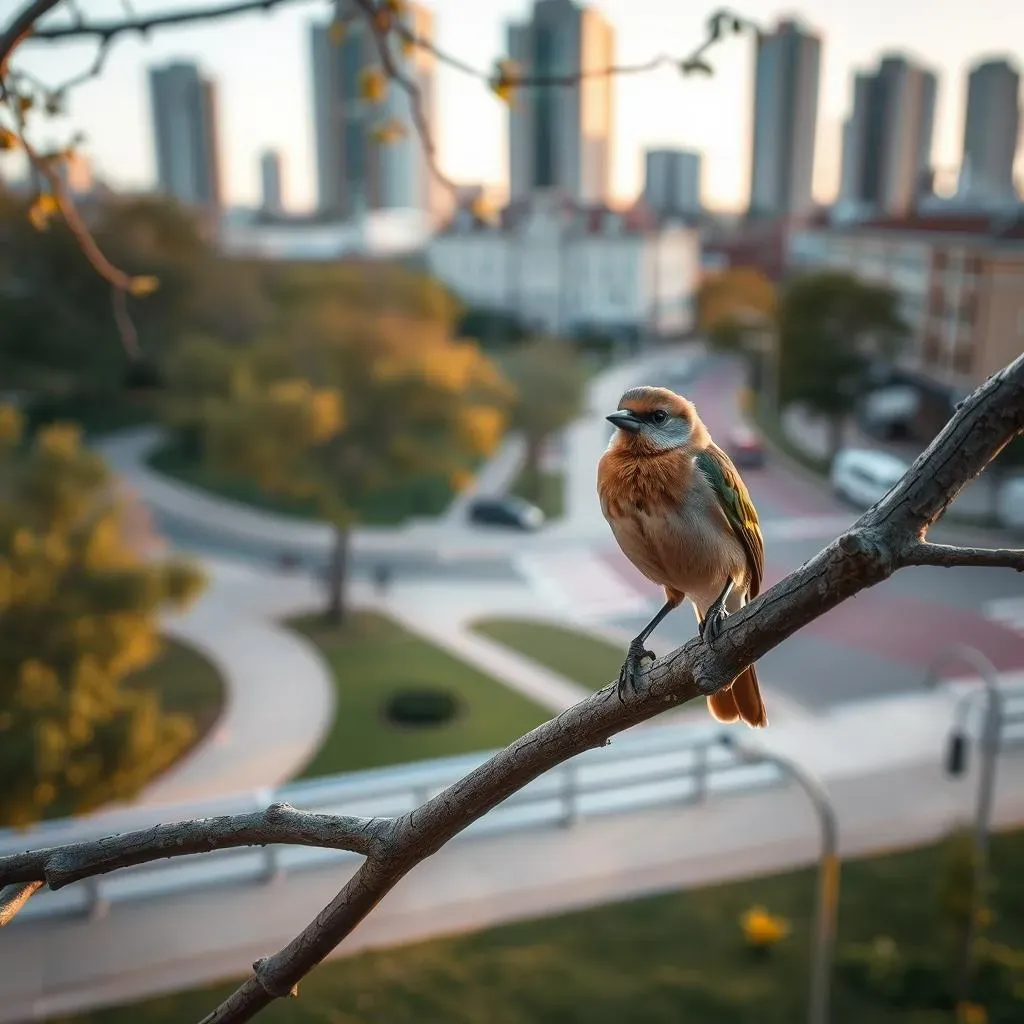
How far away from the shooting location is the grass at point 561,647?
1223cm

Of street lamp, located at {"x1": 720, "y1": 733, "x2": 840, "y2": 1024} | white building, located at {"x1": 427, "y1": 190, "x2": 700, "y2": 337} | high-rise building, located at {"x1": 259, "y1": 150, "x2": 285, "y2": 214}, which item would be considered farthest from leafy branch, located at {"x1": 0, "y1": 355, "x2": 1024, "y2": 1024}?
high-rise building, located at {"x1": 259, "y1": 150, "x2": 285, "y2": 214}

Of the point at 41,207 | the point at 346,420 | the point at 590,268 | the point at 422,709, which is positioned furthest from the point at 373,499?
the point at 41,207

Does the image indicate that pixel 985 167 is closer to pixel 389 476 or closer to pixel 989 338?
pixel 989 338

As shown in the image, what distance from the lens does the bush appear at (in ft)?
35.7

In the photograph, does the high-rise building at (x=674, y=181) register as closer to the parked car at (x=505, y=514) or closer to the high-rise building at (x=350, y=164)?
the parked car at (x=505, y=514)

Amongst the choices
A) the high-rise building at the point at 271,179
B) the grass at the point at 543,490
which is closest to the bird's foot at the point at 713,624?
the grass at the point at 543,490

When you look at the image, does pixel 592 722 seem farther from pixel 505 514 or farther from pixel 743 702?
pixel 505 514

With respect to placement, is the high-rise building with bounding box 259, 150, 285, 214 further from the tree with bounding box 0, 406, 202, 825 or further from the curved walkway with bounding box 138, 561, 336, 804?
the tree with bounding box 0, 406, 202, 825

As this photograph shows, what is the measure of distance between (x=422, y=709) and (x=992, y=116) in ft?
29.9

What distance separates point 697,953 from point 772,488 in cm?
799

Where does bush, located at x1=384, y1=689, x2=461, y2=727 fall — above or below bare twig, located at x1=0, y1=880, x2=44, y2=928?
below

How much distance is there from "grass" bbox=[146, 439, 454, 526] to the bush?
7.27m

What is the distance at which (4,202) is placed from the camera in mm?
22125

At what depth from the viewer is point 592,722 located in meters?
1.42
